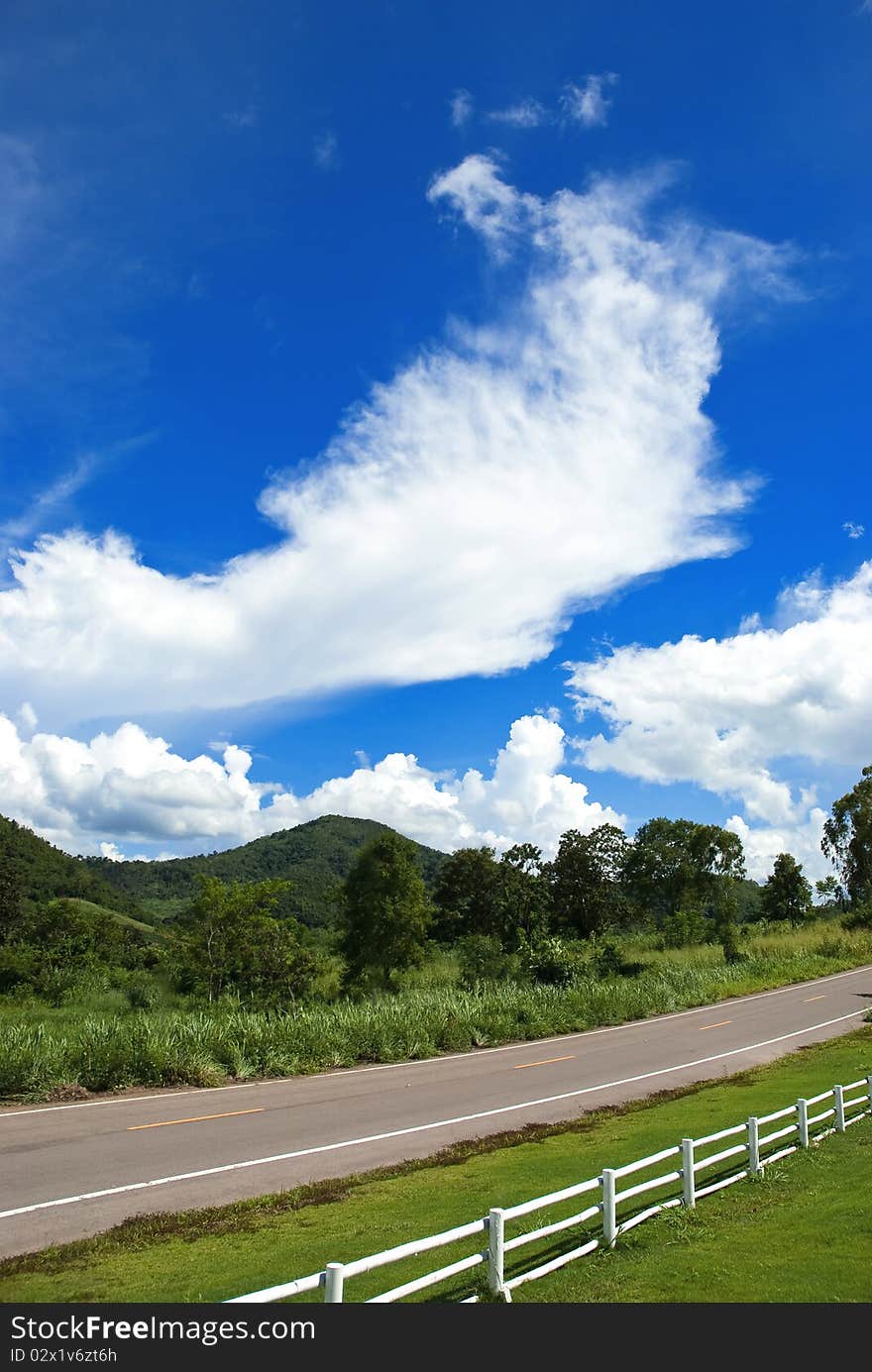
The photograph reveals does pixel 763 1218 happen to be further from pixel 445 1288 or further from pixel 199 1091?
pixel 199 1091

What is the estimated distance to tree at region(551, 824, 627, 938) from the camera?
76.6 meters

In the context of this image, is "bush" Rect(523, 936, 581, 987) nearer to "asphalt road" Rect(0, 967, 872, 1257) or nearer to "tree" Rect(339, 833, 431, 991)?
"tree" Rect(339, 833, 431, 991)

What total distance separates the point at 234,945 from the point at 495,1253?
107 feet

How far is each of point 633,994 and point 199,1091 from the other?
957 inches

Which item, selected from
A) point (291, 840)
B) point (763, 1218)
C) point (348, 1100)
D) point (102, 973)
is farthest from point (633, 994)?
point (291, 840)

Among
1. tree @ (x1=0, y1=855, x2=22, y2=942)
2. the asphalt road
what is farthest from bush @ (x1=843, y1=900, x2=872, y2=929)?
tree @ (x1=0, y1=855, x2=22, y2=942)

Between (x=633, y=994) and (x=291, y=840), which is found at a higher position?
(x=291, y=840)

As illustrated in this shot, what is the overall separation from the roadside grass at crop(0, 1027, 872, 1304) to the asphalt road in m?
0.98

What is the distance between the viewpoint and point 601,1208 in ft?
28.3

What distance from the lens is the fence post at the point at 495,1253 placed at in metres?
6.38

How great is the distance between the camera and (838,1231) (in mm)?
8438

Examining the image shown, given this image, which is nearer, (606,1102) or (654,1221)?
(654,1221)

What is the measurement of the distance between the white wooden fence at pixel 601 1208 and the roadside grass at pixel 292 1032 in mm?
12895
